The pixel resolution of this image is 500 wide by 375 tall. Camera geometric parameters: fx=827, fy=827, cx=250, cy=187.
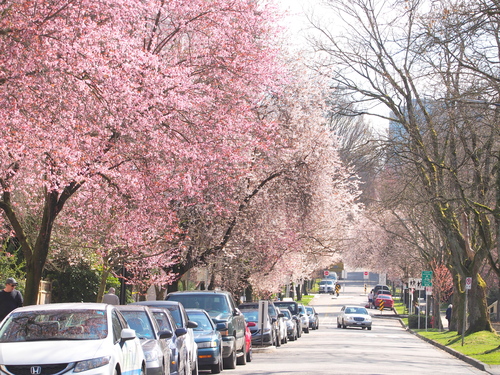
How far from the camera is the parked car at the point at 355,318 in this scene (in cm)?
4891

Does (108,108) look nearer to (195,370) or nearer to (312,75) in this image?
(195,370)

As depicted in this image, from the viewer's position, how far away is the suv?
19609mm

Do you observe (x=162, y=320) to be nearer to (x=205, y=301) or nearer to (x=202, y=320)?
(x=202, y=320)

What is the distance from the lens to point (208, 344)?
708 inches

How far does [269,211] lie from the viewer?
29766 millimetres

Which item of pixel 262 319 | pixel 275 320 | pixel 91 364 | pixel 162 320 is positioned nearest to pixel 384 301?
pixel 275 320

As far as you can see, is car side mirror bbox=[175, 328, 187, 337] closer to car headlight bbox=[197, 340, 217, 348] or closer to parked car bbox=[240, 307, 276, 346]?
car headlight bbox=[197, 340, 217, 348]

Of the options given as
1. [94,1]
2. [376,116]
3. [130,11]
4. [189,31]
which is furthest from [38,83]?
[376,116]

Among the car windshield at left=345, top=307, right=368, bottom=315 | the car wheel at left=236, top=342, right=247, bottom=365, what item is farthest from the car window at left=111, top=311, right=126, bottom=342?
the car windshield at left=345, top=307, right=368, bottom=315

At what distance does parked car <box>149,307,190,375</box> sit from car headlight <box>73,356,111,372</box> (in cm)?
417

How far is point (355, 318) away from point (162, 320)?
1390 inches

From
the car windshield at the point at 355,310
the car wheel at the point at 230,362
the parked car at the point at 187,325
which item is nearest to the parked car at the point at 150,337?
the parked car at the point at 187,325

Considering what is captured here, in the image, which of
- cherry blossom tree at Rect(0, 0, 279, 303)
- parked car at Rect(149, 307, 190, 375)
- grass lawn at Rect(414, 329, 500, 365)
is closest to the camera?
cherry blossom tree at Rect(0, 0, 279, 303)

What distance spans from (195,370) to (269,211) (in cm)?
1396
